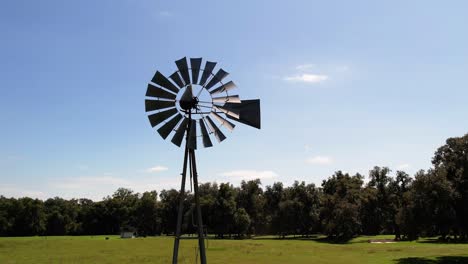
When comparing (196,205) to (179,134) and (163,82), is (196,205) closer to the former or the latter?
(179,134)

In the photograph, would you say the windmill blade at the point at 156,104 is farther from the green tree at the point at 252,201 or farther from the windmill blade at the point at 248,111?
the green tree at the point at 252,201

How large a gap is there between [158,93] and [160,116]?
78 cm

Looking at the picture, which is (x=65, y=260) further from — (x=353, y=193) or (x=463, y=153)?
(x=353, y=193)

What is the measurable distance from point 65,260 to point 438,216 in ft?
118

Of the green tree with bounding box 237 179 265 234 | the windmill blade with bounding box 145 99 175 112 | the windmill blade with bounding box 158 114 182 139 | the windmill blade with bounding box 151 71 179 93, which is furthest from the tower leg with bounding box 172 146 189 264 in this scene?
the green tree with bounding box 237 179 265 234

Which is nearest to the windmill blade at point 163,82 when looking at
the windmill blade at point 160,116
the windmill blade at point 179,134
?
the windmill blade at point 160,116

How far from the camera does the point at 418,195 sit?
136 ft

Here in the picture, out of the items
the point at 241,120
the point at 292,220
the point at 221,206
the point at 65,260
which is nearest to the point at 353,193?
the point at 292,220

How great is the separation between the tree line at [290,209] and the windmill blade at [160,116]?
34046 millimetres

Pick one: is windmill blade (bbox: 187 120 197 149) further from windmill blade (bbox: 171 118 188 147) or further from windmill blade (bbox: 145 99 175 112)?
windmill blade (bbox: 145 99 175 112)

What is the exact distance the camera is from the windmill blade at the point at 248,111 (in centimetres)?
1352

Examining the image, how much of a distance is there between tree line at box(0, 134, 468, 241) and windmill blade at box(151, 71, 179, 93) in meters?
34.2

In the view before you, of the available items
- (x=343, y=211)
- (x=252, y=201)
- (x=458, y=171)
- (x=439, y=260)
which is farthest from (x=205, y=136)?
(x=252, y=201)

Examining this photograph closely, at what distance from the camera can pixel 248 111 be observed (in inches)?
535
